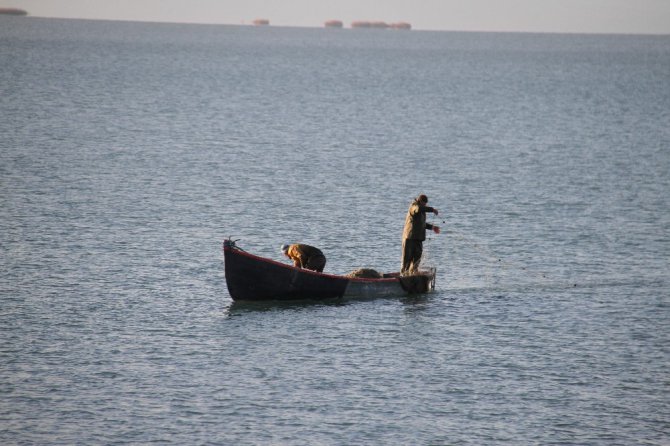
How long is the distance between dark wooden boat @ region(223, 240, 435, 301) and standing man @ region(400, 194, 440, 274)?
0.61 metres

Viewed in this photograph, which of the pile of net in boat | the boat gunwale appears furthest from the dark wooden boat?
the pile of net in boat

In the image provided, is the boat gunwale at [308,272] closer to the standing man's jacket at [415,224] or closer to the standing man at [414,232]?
the standing man at [414,232]

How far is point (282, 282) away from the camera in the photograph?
30453mm

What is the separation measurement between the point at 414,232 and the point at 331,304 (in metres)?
2.90

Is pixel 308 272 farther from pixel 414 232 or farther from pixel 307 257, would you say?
pixel 414 232

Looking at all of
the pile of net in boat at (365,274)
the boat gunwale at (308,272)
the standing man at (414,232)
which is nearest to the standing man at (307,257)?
the boat gunwale at (308,272)

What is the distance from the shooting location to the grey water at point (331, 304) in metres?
23.4

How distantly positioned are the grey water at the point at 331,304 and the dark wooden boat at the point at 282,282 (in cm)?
41

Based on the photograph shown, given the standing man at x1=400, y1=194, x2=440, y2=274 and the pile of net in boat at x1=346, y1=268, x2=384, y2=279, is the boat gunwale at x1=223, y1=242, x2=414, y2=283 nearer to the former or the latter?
the pile of net in boat at x1=346, y1=268, x2=384, y2=279

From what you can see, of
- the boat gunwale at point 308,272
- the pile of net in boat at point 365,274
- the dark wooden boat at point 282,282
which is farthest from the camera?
the pile of net in boat at point 365,274

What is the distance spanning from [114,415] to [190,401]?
1.61m

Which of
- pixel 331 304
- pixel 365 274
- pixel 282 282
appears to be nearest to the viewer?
pixel 282 282

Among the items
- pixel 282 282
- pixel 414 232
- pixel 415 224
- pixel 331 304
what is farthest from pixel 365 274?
pixel 282 282

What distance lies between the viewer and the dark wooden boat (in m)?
Answer: 30.1
